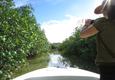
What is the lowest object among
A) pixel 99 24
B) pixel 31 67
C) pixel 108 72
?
pixel 108 72

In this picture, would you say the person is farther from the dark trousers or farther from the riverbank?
the riverbank

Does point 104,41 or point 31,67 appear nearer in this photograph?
point 104,41

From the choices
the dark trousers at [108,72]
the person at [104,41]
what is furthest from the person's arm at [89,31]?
the dark trousers at [108,72]

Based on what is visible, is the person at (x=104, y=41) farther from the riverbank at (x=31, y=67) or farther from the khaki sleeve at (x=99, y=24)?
the riverbank at (x=31, y=67)

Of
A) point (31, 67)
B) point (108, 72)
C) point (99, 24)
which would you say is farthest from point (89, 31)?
point (31, 67)

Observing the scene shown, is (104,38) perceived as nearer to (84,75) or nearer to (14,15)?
(84,75)

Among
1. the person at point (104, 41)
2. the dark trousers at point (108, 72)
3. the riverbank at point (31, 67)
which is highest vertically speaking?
the riverbank at point (31, 67)

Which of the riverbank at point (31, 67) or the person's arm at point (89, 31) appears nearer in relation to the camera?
the person's arm at point (89, 31)

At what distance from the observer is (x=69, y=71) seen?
14.3 feet

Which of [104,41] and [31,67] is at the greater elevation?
[31,67]

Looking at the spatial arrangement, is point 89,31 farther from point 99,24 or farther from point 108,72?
point 108,72

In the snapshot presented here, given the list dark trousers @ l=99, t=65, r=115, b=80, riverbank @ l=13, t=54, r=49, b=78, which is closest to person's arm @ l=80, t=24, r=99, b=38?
dark trousers @ l=99, t=65, r=115, b=80

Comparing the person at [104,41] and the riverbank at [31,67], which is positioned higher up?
the riverbank at [31,67]

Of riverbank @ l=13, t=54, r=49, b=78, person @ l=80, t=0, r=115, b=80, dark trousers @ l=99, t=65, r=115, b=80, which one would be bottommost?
dark trousers @ l=99, t=65, r=115, b=80
